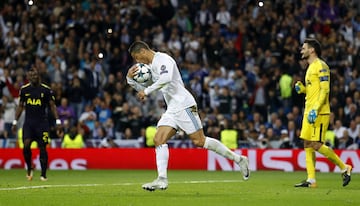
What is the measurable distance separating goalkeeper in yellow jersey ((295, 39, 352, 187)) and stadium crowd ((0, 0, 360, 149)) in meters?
10.2

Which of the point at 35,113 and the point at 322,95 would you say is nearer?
the point at 322,95

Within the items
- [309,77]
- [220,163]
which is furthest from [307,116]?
[220,163]

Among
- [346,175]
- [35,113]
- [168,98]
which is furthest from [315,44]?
[35,113]

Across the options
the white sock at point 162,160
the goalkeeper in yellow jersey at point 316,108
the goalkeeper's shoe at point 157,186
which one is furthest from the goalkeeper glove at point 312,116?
the goalkeeper's shoe at point 157,186

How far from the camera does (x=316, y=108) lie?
16.0m

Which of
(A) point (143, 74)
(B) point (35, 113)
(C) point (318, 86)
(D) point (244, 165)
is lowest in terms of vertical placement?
(D) point (244, 165)

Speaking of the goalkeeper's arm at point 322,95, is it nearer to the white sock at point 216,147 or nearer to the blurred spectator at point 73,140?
the white sock at point 216,147

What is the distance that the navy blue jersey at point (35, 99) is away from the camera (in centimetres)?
1973

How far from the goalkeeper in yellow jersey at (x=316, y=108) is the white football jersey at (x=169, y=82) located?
8.44ft

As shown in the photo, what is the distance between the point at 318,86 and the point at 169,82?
3176 millimetres

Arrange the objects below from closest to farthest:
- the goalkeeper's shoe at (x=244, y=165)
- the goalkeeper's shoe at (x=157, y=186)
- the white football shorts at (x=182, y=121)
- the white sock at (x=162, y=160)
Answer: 1. the goalkeeper's shoe at (x=157, y=186)
2. the white sock at (x=162, y=160)
3. the white football shorts at (x=182, y=121)
4. the goalkeeper's shoe at (x=244, y=165)

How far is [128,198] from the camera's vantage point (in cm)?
1333

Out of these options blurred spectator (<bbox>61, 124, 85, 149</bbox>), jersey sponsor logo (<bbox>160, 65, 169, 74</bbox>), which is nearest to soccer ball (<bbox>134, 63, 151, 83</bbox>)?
jersey sponsor logo (<bbox>160, 65, 169, 74</bbox>)

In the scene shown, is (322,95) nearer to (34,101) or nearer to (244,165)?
(244,165)
